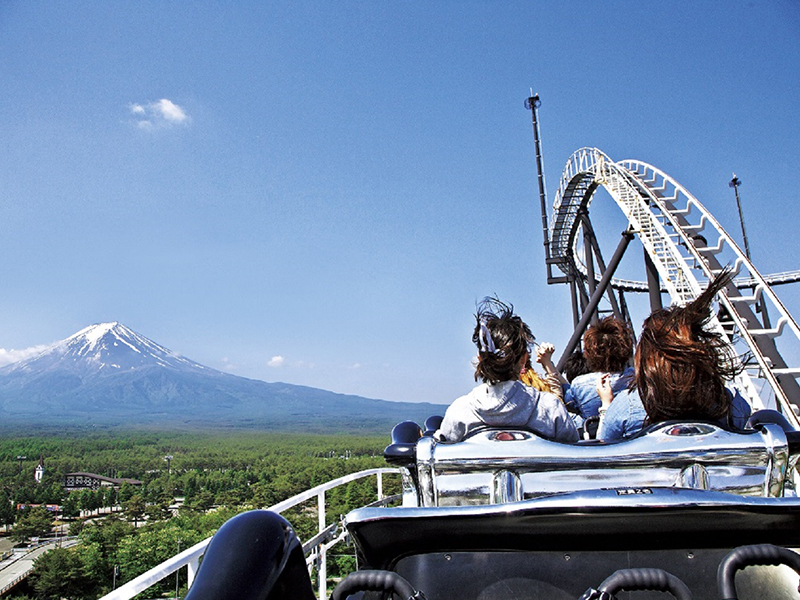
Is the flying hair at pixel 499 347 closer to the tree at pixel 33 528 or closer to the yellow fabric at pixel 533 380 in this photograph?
the yellow fabric at pixel 533 380

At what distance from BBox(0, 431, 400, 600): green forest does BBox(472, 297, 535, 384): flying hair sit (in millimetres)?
928

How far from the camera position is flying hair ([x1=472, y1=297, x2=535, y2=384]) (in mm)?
2609

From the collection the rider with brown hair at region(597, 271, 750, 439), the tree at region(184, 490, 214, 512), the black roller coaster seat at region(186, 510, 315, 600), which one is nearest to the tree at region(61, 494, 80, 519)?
the tree at region(184, 490, 214, 512)

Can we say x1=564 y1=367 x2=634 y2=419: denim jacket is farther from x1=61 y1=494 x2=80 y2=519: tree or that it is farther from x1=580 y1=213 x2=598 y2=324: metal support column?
x1=61 y1=494 x2=80 y2=519: tree

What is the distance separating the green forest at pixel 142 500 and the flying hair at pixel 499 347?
36.5 inches

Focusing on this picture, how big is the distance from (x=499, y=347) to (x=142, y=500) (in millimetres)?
49349

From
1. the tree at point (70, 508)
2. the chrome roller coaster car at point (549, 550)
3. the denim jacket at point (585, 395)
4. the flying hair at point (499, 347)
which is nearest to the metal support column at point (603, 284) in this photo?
the denim jacket at point (585, 395)

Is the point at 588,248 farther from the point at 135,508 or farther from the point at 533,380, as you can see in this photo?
the point at 135,508

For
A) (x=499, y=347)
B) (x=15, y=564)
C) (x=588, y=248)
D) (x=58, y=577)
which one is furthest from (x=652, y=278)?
(x=15, y=564)

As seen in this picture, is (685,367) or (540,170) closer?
(685,367)

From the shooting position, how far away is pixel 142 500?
46.0 m

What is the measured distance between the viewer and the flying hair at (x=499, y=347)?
8.56ft

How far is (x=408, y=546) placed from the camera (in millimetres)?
1073

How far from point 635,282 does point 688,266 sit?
1009 inches
